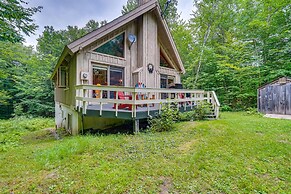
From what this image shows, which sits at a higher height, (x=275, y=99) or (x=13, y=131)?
(x=275, y=99)

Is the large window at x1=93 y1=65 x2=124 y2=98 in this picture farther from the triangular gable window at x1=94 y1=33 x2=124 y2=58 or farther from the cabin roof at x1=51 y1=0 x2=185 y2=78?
the cabin roof at x1=51 y1=0 x2=185 y2=78

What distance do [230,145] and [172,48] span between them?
294 inches

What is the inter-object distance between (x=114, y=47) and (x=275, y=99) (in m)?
9.99

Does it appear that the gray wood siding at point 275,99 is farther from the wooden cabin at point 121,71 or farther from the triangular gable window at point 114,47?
the triangular gable window at point 114,47

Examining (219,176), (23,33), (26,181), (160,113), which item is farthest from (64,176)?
(23,33)

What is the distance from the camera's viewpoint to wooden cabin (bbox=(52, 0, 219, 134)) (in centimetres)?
576

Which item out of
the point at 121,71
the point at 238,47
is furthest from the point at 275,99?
the point at 121,71

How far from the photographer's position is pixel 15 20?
7016 millimetres

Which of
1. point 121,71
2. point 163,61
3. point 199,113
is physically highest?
→ point 163,61

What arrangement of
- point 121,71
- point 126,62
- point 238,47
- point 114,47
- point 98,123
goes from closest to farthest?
point 98,123 → point 114,47 → point 121,71 → point 126,62 → point 238,47

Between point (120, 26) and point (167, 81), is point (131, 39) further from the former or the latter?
point (167, 81)

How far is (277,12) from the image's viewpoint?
462 inches

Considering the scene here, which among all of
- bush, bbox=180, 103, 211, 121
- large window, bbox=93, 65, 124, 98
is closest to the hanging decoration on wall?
large window, bbox=93, 65, 124, 98

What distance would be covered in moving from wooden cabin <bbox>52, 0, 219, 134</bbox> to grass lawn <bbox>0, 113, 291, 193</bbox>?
60.9 inches
